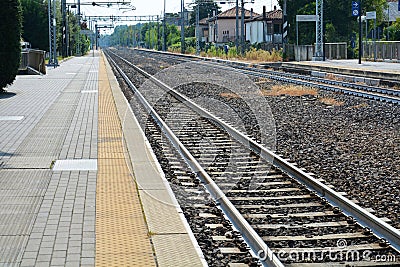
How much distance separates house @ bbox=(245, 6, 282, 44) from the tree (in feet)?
252

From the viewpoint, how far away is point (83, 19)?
13850 cm

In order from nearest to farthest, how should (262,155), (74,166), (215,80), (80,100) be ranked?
(74,166) → (262,155) → (80,100) → (215,80)

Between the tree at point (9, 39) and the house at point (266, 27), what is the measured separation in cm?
7682

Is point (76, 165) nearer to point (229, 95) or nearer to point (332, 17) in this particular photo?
point (229, 95)

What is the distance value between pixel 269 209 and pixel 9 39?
60.6ft

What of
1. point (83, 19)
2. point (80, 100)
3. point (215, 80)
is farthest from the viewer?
point (83, 19)

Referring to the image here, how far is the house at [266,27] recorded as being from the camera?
339 feet

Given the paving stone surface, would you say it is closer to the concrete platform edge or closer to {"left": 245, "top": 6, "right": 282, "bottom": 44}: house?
the concrete platform edge

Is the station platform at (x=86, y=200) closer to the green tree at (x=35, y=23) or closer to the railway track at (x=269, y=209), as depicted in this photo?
the railway track at (x=269, y=209)

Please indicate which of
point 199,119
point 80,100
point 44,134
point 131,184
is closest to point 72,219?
point 131,184

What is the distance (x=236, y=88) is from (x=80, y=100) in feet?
24.0

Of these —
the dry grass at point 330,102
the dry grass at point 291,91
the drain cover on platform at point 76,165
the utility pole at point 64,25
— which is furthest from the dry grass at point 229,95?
the utility pole at point 64,25

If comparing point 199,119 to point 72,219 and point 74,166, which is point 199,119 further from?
point 72,219

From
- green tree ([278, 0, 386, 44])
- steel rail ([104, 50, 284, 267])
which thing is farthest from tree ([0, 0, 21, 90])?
green tree ([278, 0, 386, 44])
